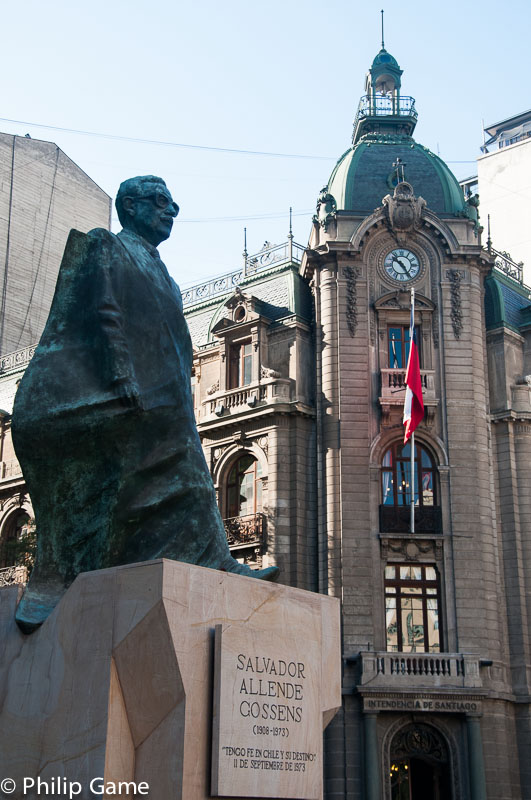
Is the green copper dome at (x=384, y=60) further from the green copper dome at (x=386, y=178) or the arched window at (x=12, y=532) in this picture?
the arched window at (x=12, y=532)

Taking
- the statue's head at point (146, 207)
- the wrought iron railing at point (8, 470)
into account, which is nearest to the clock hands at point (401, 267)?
the wrought iron railing at point (8, 470)

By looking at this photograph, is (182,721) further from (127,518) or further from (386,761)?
(386,761)

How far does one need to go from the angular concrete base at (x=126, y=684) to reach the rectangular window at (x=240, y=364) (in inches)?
1201

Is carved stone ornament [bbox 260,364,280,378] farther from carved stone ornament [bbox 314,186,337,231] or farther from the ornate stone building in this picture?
carved stone ornament [bbox 314,186,337,231]

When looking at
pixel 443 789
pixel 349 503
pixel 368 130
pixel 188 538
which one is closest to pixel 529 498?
pixel 349 503

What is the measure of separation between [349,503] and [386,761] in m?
7.98

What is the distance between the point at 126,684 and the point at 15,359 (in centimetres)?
4639

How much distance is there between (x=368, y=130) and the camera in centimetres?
4400

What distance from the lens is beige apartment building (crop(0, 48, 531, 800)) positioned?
1284 inches

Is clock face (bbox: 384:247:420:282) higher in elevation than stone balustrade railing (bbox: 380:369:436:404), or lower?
higher

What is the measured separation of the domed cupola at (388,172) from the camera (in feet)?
129

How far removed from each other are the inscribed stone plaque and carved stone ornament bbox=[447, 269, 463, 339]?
2887 cm

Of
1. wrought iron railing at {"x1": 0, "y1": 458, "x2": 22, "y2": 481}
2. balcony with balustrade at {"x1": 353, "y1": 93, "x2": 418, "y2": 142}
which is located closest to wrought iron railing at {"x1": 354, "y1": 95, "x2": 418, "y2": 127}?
balcony with balustrade at {"x1": 353, "y1": 93, "x2": 418, "y2": 142}

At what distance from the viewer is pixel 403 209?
3759cm
